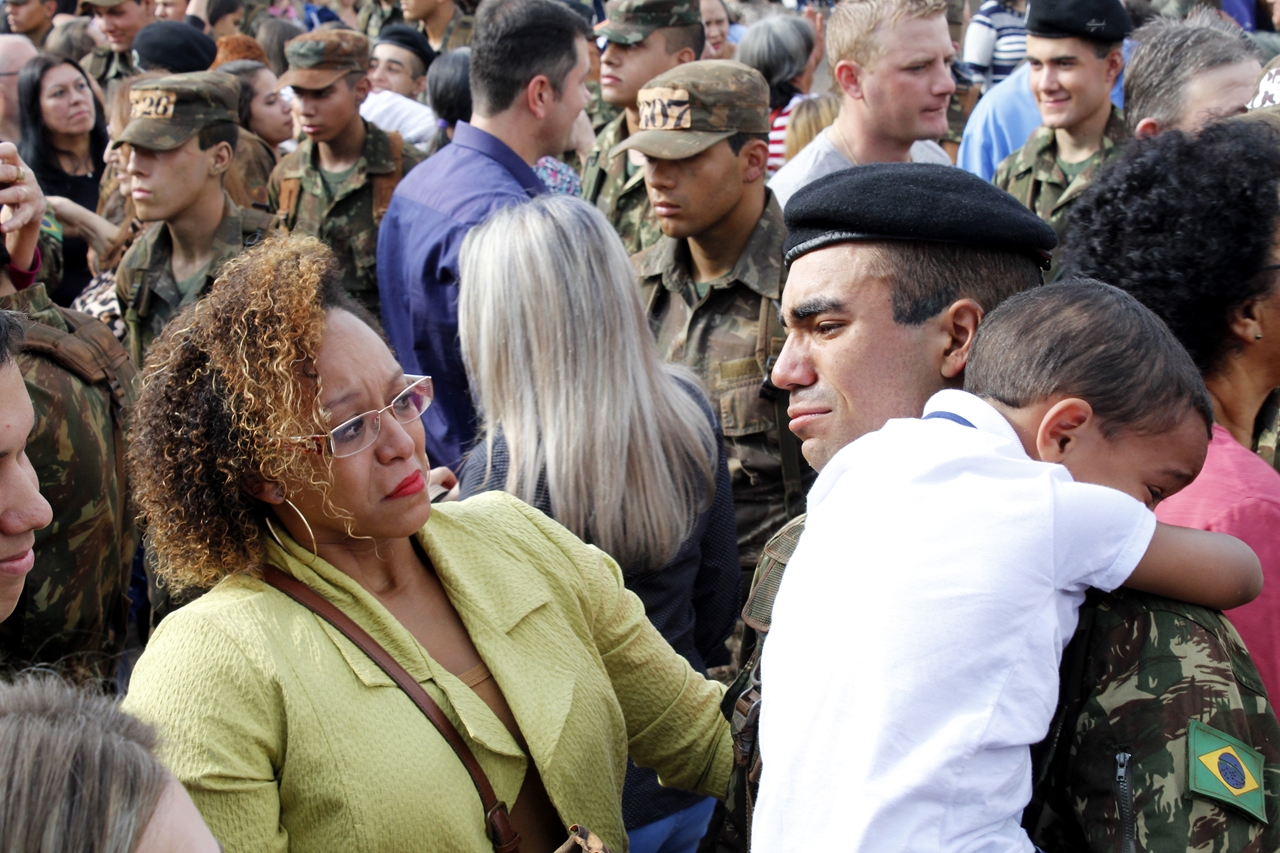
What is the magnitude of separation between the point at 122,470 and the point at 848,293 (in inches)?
96.0

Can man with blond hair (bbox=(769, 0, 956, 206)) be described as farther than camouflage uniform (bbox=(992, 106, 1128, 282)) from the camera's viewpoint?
No

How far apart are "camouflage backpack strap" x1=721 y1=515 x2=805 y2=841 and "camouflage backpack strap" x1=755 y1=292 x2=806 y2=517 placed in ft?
4.88

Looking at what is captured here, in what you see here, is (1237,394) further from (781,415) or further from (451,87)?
(451,87)

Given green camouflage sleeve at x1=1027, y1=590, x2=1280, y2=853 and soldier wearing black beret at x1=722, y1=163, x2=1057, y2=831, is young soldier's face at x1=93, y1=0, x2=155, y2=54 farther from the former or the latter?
green camouflage sleeve at x1=1027, y1=590, x2=1280, y2=853

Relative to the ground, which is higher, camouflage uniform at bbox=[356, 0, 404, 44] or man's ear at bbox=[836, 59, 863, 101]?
man's ear at bbox=[836, 59, 863, 101]

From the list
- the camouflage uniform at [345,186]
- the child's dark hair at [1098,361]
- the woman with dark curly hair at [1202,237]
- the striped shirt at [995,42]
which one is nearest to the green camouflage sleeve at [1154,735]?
the child's dark hair at [1098,361]

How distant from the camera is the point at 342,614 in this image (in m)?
1.94

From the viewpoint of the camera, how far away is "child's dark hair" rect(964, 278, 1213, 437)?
1.56 metres

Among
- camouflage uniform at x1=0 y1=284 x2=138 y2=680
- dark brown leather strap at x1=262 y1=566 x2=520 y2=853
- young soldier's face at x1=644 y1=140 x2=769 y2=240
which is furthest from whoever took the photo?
young soldier's face at x1=644 y1=140 x2=769 y2=240

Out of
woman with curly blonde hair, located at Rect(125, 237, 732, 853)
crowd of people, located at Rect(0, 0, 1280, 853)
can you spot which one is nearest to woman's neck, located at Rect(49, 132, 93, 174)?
crowd of people, located at Rect(0, 0, 1280, 853)

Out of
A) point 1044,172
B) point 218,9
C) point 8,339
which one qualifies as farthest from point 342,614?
point 218,9

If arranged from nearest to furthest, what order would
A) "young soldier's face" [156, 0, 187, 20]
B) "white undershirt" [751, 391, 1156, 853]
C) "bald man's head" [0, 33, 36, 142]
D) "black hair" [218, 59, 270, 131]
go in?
"white undershirt" [751, 391, 1156, 853] → "bald man's head" [0, 33, 36, 142] → "black hair" [218, 59, 270, 131] → "young soldier's face" [156, 0, 187, 20]

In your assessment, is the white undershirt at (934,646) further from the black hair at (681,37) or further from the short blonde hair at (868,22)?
the black hair at (681,37)

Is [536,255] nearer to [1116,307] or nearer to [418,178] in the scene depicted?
[1116,307]
